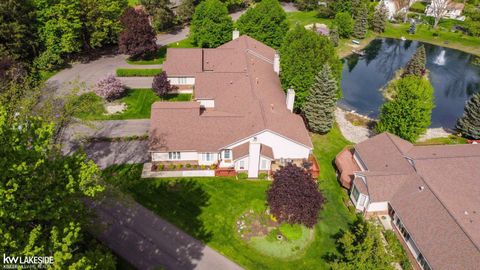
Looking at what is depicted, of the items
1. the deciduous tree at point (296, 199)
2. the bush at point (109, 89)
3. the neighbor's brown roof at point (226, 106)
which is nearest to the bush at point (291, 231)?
the deciduous tree at point (296, 199)

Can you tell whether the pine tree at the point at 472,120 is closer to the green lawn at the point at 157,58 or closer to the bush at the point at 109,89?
the bush at the point at 109,89

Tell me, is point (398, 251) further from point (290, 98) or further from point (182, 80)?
point (182, 80)

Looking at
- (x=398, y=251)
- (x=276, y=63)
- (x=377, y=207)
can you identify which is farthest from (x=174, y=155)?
(x=398, y=251)

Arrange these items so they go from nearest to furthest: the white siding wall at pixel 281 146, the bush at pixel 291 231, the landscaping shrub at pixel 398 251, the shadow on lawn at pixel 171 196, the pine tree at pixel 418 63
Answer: the landscaping shrub at pixel 398 251
the bush at pixel 291 231
the shadow on lawn at pixel 171 196
the white siding wall at pixel 281 146
the pine tree at pixel 418 63

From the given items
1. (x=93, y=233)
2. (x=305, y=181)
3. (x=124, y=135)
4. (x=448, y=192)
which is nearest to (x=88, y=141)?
(x=124, y=135)

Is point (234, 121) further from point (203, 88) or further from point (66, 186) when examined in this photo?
point (66, 186)
